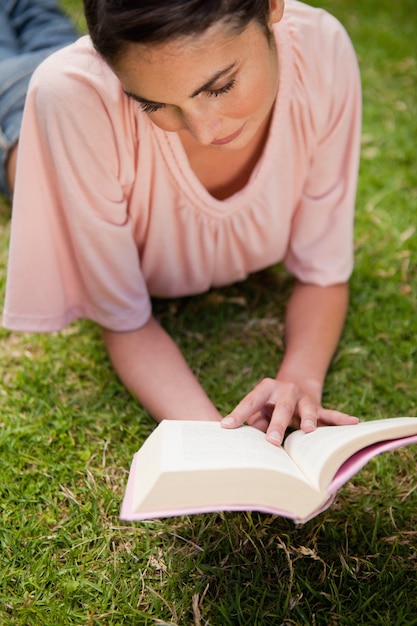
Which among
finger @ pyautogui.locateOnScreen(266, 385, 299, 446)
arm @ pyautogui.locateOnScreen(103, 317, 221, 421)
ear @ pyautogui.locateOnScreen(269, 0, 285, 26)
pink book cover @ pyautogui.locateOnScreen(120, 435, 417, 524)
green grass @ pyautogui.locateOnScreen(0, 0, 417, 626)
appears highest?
ear @ pyautogui.locateOnScreen(269, 0, 285, 26)

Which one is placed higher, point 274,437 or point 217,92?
point 217,92

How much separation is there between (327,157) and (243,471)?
84cm

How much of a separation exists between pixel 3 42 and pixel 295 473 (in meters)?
1.71

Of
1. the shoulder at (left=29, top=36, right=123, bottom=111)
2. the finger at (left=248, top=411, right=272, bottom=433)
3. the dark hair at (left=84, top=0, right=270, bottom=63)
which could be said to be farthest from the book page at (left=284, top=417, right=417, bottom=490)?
the shoulder at (left=29, top=36, right=123, bottom=111)

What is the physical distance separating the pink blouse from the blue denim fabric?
0.54 meters

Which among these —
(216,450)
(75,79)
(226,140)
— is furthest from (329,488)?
(75,79)

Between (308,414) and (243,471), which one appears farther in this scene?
(308,414)

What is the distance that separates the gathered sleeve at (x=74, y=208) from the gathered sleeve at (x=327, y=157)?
1.26ft

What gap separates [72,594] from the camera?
117 centimetres

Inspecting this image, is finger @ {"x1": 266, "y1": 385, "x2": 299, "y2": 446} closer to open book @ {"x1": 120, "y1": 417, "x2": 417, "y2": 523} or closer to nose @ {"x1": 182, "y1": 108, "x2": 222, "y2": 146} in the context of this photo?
open book @ {"x1": 120, "y1": 417, "x2": 417, "y2": 523}

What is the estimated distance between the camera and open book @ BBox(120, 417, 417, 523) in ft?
3.10

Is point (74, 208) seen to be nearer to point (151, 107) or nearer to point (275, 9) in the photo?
point (151, 107)

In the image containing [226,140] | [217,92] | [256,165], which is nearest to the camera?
[217,92]

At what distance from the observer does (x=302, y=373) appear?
1465 millimetres
